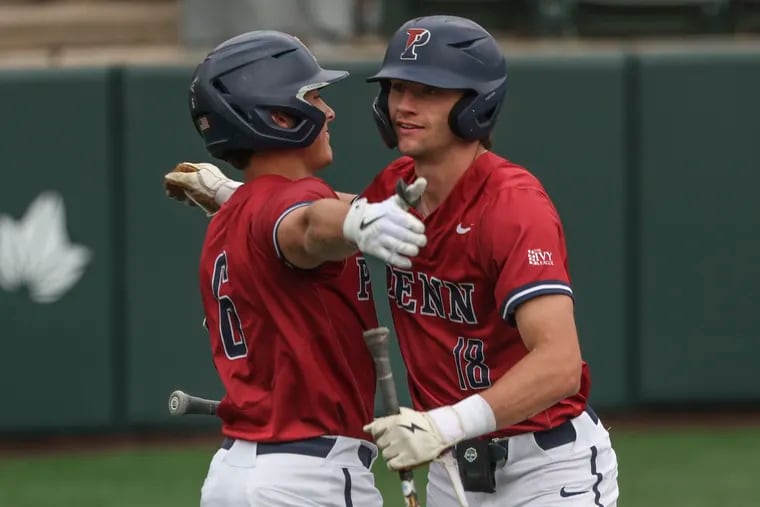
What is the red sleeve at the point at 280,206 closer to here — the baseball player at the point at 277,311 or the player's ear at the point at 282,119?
the baseball player at the point at 277,311

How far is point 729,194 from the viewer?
914 cm

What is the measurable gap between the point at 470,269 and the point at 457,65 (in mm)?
560

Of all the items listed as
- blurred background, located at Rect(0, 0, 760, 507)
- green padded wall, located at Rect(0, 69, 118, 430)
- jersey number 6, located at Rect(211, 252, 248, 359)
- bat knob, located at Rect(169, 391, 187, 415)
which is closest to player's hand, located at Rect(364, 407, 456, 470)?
jersey number 6, located at Rect(211, 252, 248, 359)

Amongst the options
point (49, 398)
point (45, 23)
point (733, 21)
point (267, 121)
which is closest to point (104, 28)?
point (45, 23)

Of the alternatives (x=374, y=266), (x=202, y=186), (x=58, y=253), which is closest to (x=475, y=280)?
(x=202, y=186)

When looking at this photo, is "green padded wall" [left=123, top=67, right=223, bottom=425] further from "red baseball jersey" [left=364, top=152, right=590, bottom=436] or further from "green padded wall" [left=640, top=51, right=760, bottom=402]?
"red baseball jersey" [left=364, top=152, right=590, bottom=436]

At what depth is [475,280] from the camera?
173 inches

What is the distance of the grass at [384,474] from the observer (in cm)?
788

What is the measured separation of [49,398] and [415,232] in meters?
5.46

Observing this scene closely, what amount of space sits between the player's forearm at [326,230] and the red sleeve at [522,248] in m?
0.44

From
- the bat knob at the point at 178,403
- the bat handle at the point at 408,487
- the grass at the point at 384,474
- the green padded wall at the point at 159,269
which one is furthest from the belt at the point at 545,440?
the green padded wall at the point at 159,269

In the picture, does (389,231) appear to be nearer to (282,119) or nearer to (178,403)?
(282,119)

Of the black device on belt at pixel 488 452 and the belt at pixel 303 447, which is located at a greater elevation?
the belt at pixel 303 447

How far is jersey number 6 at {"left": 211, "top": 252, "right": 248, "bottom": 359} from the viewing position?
4.31m
